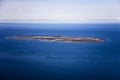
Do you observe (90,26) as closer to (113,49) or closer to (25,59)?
(113,49)

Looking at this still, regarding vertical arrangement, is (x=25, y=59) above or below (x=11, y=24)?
below

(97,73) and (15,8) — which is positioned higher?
(15,8)

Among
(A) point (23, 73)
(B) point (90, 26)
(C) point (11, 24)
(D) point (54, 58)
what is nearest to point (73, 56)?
(D) point (54, 58)

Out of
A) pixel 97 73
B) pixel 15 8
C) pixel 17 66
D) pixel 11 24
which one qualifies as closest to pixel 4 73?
pixel 17 66

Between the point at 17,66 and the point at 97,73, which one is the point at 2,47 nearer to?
the point at 17,66

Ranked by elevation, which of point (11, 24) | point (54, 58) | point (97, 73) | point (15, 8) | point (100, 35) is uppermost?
point (15, 8)

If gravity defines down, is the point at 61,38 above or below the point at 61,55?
above

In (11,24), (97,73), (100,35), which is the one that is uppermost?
(11,24)
